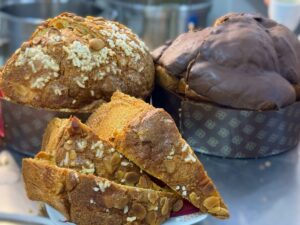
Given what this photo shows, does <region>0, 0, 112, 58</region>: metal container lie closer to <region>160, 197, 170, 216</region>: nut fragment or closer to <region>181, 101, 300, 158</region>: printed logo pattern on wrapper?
<region>181, 101, 300, 158</region>: printed logo pattern on wrapper

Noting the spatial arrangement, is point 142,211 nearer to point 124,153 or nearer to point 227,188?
point 124,153

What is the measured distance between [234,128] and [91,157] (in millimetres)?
315

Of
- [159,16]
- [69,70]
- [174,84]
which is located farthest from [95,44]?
[159,16]

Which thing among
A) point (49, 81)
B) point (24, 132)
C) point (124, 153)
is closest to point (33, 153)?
point (24, 132)

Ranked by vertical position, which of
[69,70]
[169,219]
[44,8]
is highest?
[69,70]

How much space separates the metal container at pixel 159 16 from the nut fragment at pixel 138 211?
1561 mm

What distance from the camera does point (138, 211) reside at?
0.79m

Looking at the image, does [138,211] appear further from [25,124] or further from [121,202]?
[25,124]

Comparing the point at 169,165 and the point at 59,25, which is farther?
the point at 59,25

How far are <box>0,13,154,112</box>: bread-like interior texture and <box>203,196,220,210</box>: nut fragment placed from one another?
28cm

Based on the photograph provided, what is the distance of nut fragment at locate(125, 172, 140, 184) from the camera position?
2.64 feet

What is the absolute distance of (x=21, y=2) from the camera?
232 centimetres

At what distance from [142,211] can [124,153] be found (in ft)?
0.28

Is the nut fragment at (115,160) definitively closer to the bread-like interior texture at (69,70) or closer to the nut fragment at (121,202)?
the nut fragment at (121,202)
